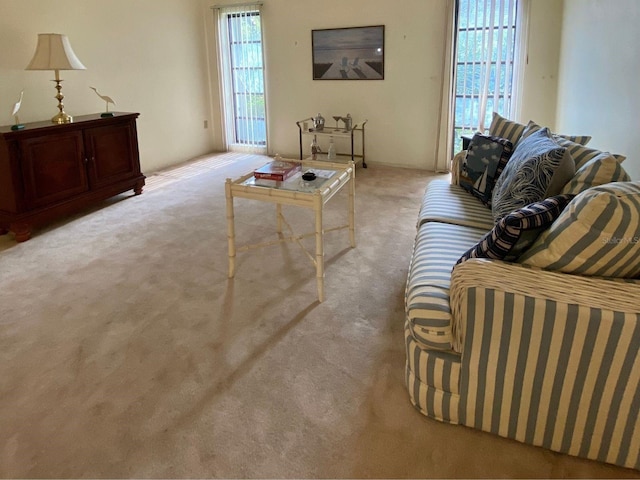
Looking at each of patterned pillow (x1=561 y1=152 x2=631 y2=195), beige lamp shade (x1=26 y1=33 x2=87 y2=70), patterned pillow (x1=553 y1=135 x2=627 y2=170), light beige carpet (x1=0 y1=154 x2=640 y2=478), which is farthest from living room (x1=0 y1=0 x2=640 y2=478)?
patterned pillow (x1=561 y1=152 x2=631 y2=195)

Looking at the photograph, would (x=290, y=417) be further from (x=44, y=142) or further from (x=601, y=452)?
(x=44, y=142)

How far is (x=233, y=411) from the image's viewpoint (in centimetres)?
189

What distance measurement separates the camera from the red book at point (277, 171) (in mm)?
2955

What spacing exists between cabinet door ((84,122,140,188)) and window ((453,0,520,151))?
360cm

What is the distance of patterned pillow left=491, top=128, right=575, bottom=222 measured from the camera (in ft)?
6.91

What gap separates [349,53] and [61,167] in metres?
3.59

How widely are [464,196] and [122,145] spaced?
10.6ft

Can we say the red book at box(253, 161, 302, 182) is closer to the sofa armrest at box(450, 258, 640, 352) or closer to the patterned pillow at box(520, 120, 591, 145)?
the patterned pillow at box(520, 120, 591, 145)

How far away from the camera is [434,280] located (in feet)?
6.29

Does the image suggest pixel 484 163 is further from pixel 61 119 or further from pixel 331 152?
pixel 61 119

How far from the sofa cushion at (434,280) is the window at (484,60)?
3.41 m

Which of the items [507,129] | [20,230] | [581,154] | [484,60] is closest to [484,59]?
[484,60]

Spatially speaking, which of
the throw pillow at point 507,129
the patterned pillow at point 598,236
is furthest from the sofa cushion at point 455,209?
the patterned pillow at point 598,236

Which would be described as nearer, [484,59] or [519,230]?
[519,230]
